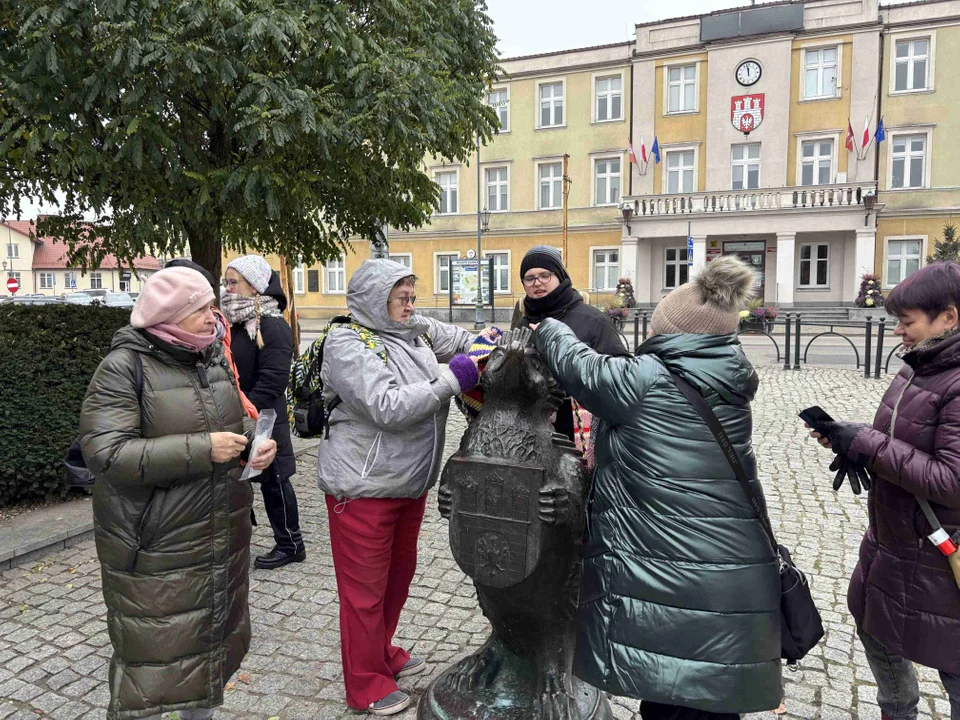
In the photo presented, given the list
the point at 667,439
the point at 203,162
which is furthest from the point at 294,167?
the point at 667,439

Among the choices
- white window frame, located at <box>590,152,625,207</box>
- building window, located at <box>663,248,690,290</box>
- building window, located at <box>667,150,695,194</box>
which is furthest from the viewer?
white window frame, located at <box>590,152,625,207</box>

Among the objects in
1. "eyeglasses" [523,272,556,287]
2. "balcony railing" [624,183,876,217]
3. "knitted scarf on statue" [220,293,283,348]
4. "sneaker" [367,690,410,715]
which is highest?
"balcony railing" [624,183,876,217]

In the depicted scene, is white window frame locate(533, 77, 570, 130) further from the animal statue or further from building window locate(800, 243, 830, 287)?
the animal statue

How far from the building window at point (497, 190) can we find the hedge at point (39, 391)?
27.6m

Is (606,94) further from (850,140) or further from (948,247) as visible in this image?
(948,247)

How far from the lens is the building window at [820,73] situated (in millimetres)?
27000

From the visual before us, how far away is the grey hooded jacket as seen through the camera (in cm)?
256

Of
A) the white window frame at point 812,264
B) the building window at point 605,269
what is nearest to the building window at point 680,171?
the building window at point 605,269

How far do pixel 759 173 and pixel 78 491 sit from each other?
2796 cm

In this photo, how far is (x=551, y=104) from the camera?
30734 millimetres

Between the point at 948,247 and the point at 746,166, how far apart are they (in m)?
7.86

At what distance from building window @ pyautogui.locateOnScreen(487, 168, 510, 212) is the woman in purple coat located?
99.0 ft

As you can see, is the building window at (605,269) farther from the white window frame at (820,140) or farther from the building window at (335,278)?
the building window at (335,278)

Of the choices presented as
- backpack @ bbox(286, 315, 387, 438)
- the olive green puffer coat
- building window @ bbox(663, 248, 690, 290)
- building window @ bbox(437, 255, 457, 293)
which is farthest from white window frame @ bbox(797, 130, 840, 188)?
the olive green puffer coat
